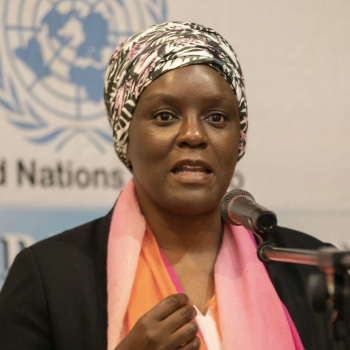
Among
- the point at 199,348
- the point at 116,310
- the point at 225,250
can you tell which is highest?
the point at 225,250

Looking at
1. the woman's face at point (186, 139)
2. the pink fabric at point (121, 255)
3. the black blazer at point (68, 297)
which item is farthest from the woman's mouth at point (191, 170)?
the black blazer at point (68, 297)

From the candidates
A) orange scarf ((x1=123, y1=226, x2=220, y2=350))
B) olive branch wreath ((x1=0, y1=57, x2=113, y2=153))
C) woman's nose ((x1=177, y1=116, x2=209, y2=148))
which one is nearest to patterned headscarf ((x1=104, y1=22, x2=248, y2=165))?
woman's nose ((x1=177, y1=116, x2=209, y2=148))

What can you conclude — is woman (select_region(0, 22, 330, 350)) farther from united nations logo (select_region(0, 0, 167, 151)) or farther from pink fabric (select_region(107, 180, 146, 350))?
united nations logo (select_region(0, 0, 167, 151))

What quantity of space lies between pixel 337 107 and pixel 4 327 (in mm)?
1954

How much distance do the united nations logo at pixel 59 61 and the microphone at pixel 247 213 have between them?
4.16 feet

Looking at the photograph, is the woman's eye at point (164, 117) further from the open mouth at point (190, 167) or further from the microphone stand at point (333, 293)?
the microphone stand at point (333, 293)

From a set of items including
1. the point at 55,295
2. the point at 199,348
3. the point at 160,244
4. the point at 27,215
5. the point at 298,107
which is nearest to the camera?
the point at 199,348

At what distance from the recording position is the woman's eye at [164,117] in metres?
1.93

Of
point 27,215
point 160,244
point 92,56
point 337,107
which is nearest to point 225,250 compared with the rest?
point 160,244

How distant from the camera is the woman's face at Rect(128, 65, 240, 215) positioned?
188cm

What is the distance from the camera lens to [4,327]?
1.85 metres

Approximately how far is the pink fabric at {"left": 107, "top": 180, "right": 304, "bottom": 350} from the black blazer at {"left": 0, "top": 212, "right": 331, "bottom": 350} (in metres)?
0.03

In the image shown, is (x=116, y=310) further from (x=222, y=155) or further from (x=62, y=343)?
(x=222, y=155)

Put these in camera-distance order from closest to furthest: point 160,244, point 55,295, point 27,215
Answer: point 55,295 < point 160,244 < point 27,215
